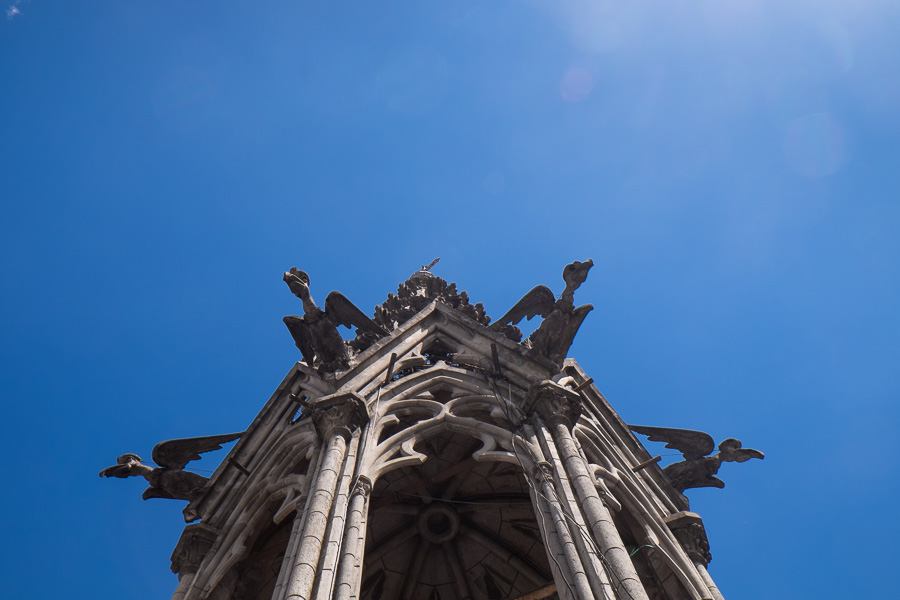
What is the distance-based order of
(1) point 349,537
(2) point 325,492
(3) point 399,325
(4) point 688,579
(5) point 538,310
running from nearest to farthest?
(1) point 349,537 < (2) point 325,492 < (4) point 688,579 < (3) point 399,325 < (5) point 538,310

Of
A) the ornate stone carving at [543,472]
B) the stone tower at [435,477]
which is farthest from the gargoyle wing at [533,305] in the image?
the ornate stone carving at [543,472]

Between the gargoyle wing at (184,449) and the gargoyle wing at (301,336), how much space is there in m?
1.69

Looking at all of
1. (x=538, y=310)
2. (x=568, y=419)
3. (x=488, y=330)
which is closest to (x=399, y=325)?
(x=488, y=330)

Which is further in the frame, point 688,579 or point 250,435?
point 250,435

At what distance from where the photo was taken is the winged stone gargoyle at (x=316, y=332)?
12617mm

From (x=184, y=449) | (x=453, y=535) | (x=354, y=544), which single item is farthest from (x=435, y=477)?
(x=354, y=544)

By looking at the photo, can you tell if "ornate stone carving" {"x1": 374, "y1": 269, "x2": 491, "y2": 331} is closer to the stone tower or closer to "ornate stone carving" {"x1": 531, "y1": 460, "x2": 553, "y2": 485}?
the stone tower

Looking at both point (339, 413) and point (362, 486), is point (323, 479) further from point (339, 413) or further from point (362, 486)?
point (339, 413)

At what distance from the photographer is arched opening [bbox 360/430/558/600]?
14.4m

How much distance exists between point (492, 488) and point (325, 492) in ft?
22.3

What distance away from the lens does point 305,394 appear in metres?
13.3

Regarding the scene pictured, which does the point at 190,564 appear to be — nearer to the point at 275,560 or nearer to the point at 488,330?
the point at 275,560

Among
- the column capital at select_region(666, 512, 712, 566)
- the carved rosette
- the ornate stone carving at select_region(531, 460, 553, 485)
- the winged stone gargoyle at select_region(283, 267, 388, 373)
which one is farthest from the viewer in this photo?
the winged stone gargoyle at select_region(283, 267, 388, 373)

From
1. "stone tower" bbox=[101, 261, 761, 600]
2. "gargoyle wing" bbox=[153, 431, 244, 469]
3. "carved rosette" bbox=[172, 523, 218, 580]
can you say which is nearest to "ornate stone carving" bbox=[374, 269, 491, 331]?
"stone tower" bbox=[101, 261, 761, 600]
